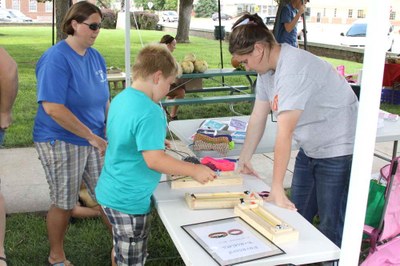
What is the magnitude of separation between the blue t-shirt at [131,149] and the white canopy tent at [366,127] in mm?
782

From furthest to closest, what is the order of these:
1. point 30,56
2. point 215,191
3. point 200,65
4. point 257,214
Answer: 1. point 30,56
2. point 200,65
3. point 215,191
4. point 257,214

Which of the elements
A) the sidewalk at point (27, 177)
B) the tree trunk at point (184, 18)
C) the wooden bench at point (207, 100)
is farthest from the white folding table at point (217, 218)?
the tree trunk at point (184, 18)

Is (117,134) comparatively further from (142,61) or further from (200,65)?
(200,65)

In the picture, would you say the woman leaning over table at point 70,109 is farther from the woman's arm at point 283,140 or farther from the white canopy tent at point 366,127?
the white canopy tent at point 366,127

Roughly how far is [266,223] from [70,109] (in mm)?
1359

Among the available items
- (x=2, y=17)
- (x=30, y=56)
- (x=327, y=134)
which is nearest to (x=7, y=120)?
(x=327, y=134)

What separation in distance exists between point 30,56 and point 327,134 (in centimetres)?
1256

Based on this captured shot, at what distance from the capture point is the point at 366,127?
1.43 m

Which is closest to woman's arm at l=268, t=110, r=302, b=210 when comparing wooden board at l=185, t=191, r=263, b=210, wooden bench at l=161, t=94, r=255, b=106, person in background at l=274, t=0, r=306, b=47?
wooden board at l=185, t=191, r=263, b=210

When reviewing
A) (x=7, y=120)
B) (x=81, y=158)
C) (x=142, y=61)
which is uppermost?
(x=142, y=61)

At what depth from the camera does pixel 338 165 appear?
2.32 m

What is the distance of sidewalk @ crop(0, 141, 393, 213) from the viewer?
4.06 m

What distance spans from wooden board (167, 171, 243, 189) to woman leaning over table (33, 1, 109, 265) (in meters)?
0.59

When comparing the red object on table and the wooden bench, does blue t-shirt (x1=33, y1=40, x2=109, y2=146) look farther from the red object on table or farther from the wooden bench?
the red object on table
